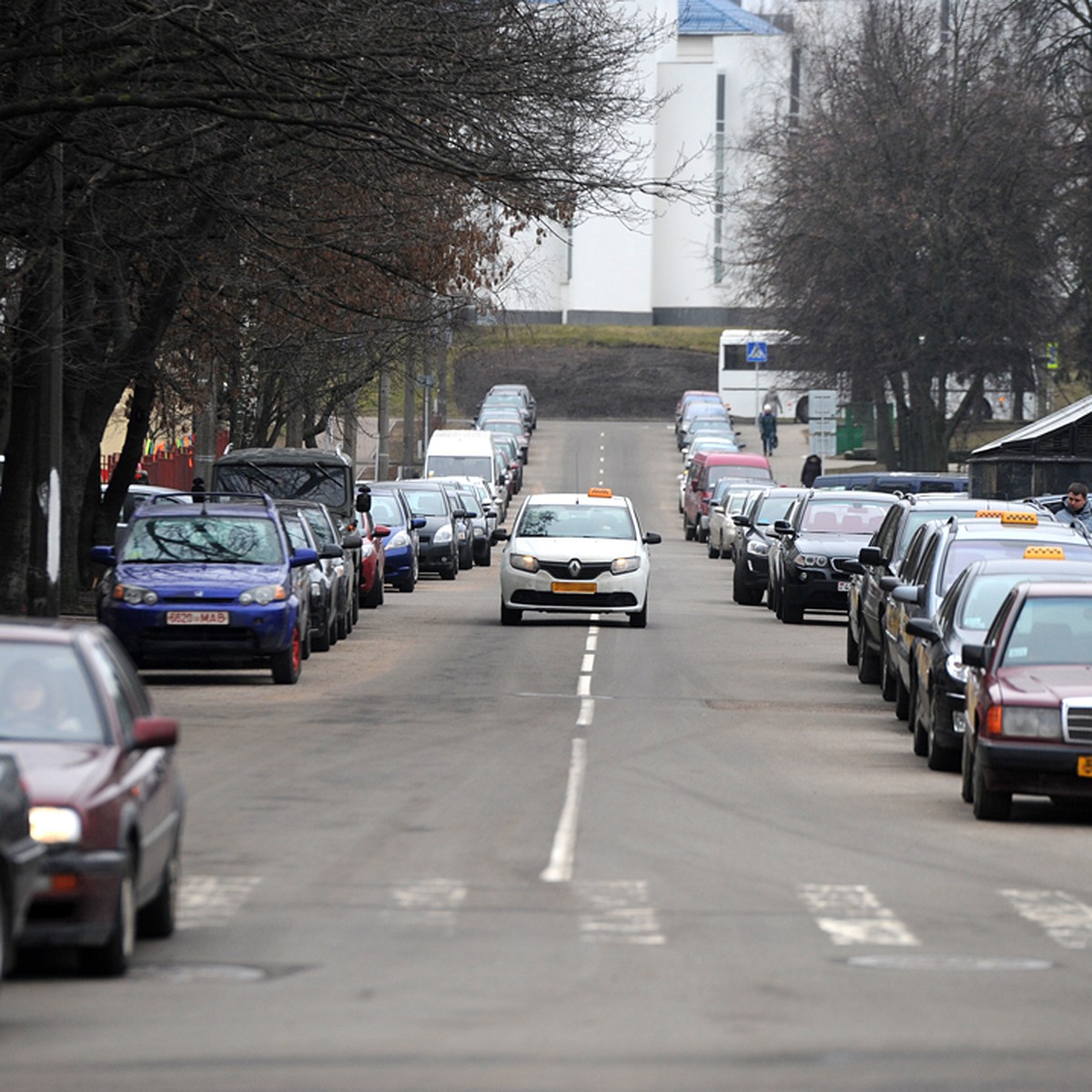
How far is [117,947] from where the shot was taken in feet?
27.5

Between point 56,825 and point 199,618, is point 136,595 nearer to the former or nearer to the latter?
point 199,618

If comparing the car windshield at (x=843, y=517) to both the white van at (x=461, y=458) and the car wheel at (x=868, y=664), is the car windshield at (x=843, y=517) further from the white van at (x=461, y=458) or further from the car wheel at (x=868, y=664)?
the white van at (x=461, y=458)

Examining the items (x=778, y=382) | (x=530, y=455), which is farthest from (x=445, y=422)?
→ (x=778, y=382)

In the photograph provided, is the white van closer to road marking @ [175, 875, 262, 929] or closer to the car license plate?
the car license plate

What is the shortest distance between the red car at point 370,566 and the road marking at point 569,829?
17.9m

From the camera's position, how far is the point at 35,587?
25375 mm

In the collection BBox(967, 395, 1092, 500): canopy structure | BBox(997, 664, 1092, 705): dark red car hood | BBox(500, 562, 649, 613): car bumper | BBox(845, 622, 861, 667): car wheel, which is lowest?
BBox(845, 622, 861, 667): car wheel

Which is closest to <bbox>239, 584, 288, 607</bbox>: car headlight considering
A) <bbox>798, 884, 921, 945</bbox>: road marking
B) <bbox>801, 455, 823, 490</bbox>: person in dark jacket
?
<bbox>798, 884, 921, 945</bbox>: road marking

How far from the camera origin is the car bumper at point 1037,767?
1335 centimetres

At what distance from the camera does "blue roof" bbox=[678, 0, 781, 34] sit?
11444 centimetres

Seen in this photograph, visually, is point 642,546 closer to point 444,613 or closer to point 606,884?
point 444,613

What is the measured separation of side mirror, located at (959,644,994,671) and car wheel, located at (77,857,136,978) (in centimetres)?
691

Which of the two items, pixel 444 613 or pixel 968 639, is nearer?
pixel 968 639

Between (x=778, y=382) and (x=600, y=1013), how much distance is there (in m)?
96.4
